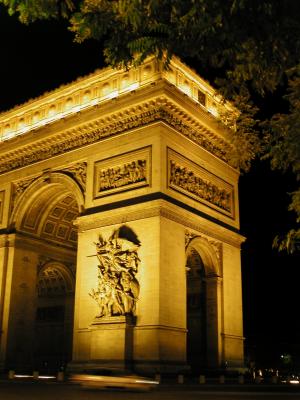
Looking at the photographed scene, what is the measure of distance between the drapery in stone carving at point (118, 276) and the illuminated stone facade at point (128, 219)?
5 cm

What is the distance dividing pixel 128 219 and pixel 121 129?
180 inches

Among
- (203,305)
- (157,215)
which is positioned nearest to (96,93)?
(157,215)

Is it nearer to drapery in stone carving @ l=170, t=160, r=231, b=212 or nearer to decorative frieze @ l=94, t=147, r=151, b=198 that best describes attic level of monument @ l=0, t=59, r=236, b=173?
decorative frieze @ l=94, t=147, r=151, b=198

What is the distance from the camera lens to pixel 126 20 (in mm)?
9414

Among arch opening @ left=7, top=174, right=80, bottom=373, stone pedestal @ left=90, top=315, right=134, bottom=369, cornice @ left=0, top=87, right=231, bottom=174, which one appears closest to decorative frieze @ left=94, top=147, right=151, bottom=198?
cornice @ left=0, top=87, right=231, bottom=174

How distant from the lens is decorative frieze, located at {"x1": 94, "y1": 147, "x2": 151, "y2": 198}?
25.0 m

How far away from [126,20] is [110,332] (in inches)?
633

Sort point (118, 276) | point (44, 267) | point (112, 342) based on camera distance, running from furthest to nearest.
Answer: point (44, 267) → point (118, 276) → point (112, 342)

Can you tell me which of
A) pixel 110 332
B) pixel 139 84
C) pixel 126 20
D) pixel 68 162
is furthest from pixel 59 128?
pixel 126 20

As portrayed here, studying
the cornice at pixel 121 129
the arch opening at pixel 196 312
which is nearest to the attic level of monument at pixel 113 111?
the cornice at pixel 121 129

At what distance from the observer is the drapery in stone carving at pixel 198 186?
83.4 feet

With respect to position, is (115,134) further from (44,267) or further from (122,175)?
(44,267)

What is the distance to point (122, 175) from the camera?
25734 mm

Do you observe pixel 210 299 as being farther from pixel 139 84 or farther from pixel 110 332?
pixel 139 84
